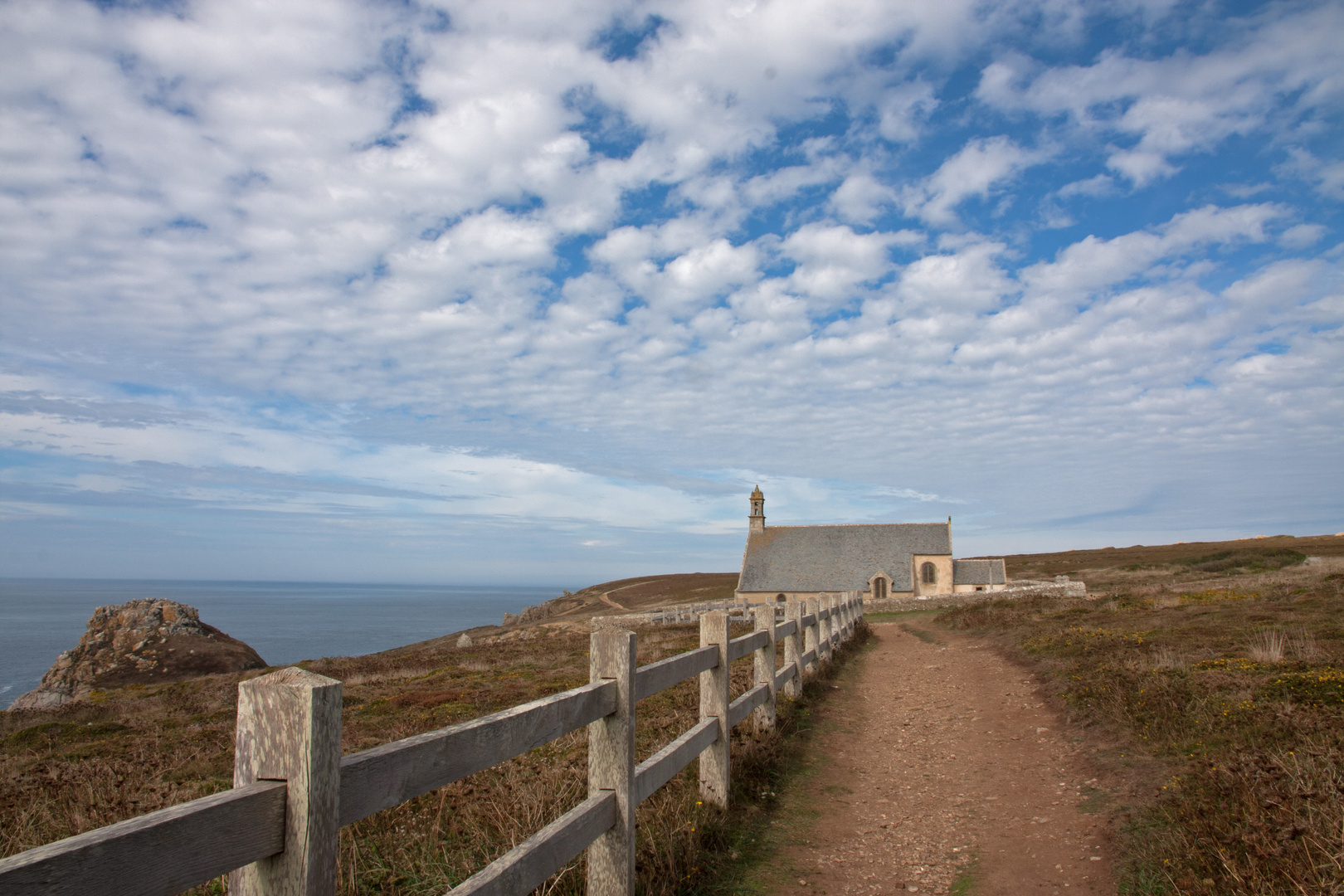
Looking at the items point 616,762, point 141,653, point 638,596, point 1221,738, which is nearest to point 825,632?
point 1221,738

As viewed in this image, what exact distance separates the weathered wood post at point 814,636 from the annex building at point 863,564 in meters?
40.3

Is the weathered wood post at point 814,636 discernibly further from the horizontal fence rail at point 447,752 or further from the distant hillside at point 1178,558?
the distant hillside at point 1178,558

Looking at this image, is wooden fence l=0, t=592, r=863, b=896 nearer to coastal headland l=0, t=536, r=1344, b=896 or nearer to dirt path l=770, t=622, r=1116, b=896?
coastal headland l=0, t=536, r=1344, b=896

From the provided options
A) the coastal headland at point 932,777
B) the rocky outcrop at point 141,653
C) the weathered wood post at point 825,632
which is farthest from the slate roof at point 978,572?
the rocky outcrop at point 141,653

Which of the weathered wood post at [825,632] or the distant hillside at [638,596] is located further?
the distant hillside at [638,596]

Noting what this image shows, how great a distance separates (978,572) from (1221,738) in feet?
170

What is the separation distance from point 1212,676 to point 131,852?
10098mm

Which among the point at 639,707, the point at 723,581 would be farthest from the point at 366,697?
the point at 723,581

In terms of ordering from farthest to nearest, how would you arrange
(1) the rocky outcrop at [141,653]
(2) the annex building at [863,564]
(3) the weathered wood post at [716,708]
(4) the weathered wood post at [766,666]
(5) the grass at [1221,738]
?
(2) the annex building at [863,564]
(1) the rocky outcrop at [141,653]
(4) the weathered wood post at [766,666]
(3) the weathered wood post at [716,708]
(5) the grass at [1221,738]

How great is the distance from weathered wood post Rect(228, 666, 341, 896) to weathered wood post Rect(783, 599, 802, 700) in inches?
325

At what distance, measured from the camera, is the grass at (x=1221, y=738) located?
4.17 metres

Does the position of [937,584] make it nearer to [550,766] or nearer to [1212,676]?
[1212,676]

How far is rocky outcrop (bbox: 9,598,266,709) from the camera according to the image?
24.7 metres

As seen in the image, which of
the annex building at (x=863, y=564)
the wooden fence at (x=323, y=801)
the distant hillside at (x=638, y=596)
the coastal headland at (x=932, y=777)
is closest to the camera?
the wooden fence at (x=323, y=801)
